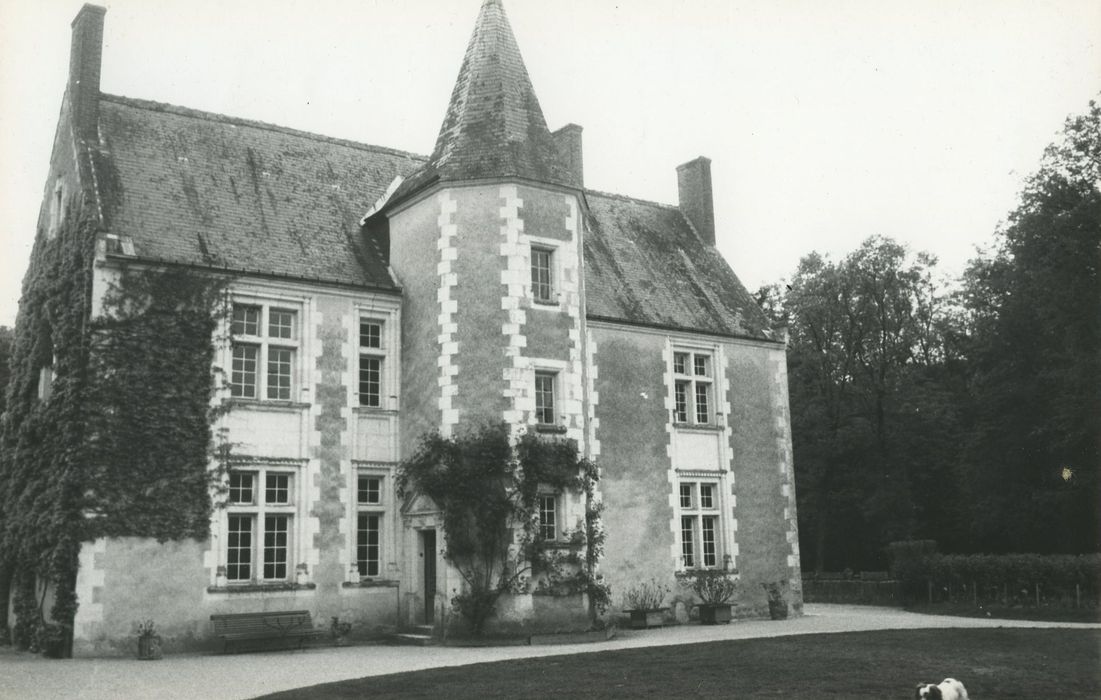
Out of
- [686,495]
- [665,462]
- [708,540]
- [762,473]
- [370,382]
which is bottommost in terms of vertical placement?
[708,540]

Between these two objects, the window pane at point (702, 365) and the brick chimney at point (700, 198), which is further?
the brick chimney at point (700, 198)

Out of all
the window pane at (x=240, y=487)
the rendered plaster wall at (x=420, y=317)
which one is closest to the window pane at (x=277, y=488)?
the window pane at (x=240, y=487)

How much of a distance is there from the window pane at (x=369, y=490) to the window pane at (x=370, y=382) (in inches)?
58.0

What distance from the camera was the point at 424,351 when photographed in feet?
67.2

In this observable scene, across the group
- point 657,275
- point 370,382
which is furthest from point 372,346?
point 657,275

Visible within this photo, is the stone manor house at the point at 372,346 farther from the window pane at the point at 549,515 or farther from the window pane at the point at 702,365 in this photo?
the window pane at the point at 702,365

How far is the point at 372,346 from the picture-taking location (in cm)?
2114

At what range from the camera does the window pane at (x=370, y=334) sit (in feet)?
69.3

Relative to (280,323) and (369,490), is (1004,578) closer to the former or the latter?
(369,490)

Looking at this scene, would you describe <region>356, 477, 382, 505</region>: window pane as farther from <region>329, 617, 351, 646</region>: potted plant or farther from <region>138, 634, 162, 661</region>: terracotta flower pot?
<region>138, 634, 162, 661</region>: terracotta flower pot

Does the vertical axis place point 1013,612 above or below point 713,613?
below

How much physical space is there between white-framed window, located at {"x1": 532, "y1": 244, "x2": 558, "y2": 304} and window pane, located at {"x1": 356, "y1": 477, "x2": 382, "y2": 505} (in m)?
4.84

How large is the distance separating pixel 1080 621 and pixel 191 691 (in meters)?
17.2

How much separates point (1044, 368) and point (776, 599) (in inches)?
528
